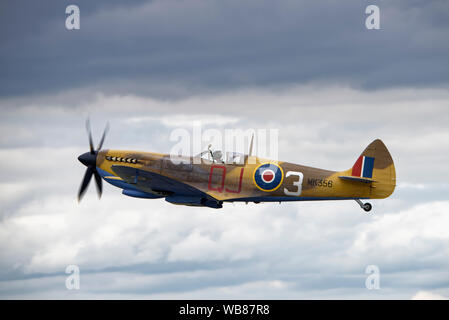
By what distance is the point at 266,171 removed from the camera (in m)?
32.8

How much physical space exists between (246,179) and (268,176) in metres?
0.92

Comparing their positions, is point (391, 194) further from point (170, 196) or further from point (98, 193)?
point (98, 193)

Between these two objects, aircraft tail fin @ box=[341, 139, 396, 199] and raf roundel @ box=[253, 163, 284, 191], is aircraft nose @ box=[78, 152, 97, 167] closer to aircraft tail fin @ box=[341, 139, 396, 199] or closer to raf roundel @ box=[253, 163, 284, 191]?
raf roundel @ box=[253, 163, 284, 191]

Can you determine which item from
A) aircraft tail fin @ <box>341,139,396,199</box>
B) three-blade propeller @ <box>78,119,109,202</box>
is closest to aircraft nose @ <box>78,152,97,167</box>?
three-blade propeller @ <box>78,119,109,202</box>

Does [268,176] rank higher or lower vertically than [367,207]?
higher

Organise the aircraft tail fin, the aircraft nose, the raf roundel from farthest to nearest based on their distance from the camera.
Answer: the aircraft nose
the raf roundel
the aircraft tail fin

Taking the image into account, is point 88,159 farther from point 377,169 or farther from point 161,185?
point 377,169

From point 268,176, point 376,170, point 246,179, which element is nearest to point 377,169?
point 376,170

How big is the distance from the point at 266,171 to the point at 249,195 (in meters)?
1.23

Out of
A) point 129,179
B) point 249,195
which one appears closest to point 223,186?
point 249,195

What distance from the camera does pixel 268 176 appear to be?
32688 mm

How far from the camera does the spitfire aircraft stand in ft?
105
